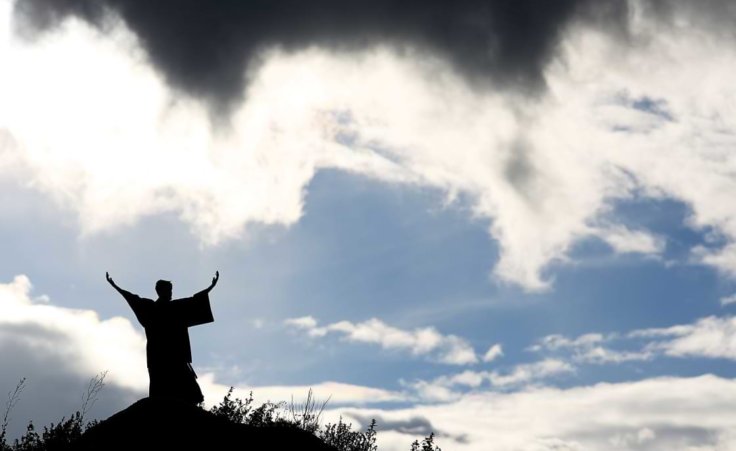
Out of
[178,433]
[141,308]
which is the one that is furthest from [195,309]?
[178,433]

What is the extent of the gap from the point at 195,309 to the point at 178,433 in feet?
9.51

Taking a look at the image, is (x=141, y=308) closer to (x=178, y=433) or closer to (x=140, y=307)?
(x=140, y=307)

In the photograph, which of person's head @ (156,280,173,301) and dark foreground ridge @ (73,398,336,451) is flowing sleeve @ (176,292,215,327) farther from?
dark foreground ridge @ (73,398,336,451)

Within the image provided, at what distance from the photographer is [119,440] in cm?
1290

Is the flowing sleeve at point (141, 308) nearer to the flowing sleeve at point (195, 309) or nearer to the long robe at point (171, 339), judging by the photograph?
the long robe at point (171, 339)

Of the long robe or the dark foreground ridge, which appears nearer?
the dark foreground ridge

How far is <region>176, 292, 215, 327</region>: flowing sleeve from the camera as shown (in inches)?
594

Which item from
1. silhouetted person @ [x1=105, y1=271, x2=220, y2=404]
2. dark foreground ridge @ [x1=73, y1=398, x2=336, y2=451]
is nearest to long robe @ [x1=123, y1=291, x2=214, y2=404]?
silhouetted person @ [x1=105, y1=271, x2=220, y2=404]

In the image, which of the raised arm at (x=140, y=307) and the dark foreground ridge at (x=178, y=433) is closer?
the dark foreground ridge at (x=178, y=433)

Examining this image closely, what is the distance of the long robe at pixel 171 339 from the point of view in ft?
48.4

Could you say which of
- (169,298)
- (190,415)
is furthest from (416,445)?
(169,298)

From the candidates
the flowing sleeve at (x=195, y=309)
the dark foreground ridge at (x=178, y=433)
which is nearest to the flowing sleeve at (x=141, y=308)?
the flowing sleeve at (x=195, y=309)

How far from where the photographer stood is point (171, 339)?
49.0 ft

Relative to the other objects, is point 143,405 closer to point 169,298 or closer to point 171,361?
point 171,361
